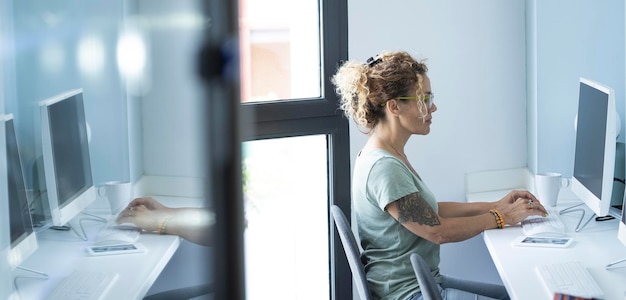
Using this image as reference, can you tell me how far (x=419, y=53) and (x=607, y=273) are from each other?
1.18 meters

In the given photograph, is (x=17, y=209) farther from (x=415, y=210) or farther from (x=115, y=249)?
(x=415, y=210)

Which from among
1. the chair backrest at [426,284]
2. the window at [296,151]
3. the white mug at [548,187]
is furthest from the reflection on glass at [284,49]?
the chair backrest at [426,284]

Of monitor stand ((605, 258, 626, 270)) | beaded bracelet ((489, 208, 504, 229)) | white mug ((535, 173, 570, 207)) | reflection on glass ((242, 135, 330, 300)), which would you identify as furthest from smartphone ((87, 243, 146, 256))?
white mug ((535, 173, 570, 207))

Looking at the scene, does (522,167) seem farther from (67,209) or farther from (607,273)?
(67,209)

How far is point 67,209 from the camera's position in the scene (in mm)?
545

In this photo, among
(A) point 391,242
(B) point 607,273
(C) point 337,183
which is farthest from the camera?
(C) point 337,183

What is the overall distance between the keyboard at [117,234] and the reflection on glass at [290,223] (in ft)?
7.57

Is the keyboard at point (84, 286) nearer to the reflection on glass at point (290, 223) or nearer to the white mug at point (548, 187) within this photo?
the reflection on glass at point (290, 223)

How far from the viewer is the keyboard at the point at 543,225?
2.47m

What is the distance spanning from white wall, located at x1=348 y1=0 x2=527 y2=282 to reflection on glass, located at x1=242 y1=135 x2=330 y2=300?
1.29 ft

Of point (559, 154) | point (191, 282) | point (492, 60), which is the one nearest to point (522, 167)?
point (559, 154)

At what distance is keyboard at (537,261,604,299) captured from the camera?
1.96 m

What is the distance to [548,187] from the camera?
9.16 feet

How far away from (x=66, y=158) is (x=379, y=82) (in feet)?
6.59
